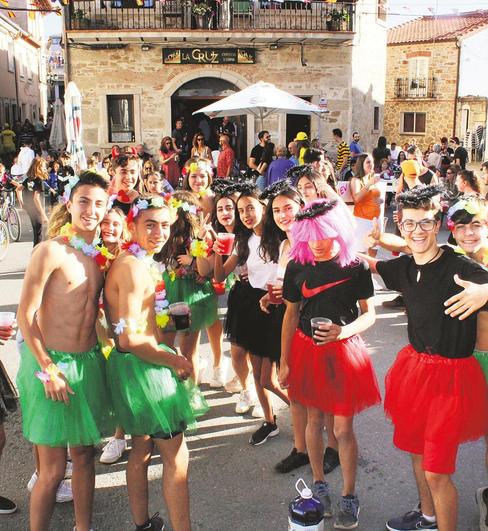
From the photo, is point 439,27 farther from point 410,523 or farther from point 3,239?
point 410,523

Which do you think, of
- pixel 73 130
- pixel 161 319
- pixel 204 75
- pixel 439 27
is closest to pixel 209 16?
pixel 204 75

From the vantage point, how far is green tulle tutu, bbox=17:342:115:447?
9.35ft

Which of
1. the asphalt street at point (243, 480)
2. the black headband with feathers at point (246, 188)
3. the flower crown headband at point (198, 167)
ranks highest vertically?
the flower crown headband at point (198, 167)

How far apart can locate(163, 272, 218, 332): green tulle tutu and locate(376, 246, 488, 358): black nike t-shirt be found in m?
2.06

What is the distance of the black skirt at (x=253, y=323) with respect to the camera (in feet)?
13.5

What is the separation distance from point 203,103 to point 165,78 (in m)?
1.62

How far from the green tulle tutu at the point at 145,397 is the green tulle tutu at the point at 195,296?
1.60 m

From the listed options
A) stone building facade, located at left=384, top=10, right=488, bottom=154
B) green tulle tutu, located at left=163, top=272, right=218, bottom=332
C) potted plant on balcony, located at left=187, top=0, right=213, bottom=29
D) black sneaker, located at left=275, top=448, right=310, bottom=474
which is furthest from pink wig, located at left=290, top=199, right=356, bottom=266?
stone building facade, located at left=384, top=10, right=488, bottom=154

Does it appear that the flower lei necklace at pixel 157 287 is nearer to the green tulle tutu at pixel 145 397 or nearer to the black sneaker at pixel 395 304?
the green tulle tutu at pixel 145 397

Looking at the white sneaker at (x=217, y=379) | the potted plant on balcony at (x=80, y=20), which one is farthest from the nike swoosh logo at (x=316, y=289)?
the potted plant on balcony at (x=80, y=20)

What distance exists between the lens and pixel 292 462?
12.9 feet

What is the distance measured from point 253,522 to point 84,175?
2.12m

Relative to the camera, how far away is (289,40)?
1870cm

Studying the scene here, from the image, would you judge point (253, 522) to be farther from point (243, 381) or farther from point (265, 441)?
point (243, 381)
